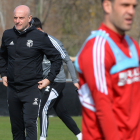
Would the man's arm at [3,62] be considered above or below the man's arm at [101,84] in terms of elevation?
below

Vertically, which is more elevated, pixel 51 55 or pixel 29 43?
pixel 29 43

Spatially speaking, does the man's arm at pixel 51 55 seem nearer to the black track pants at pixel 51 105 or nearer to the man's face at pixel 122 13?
the black track pants at pixel 51 105

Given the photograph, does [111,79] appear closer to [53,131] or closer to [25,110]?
[25,110]

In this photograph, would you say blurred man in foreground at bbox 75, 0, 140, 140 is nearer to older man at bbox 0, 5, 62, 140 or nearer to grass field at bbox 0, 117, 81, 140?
older man at bbox 0, 5, 62, 140

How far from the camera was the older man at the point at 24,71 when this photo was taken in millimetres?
5762

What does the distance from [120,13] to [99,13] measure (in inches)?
1069

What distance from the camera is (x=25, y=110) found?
5797 mm

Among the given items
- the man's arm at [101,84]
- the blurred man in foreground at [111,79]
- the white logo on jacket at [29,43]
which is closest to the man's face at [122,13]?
the blurred man in foreground at [111,79]

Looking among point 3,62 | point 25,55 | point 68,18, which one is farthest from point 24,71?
point 68,18

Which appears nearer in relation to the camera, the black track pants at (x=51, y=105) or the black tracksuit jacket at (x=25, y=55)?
the black tracksuit jacket at (x=25, y=55)

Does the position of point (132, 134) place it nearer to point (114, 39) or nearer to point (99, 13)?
point (114, 39)

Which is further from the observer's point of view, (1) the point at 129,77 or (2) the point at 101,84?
(1) the point at 129,77

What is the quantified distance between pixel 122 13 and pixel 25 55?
325 cm

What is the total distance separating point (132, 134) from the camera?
8.98 feet
